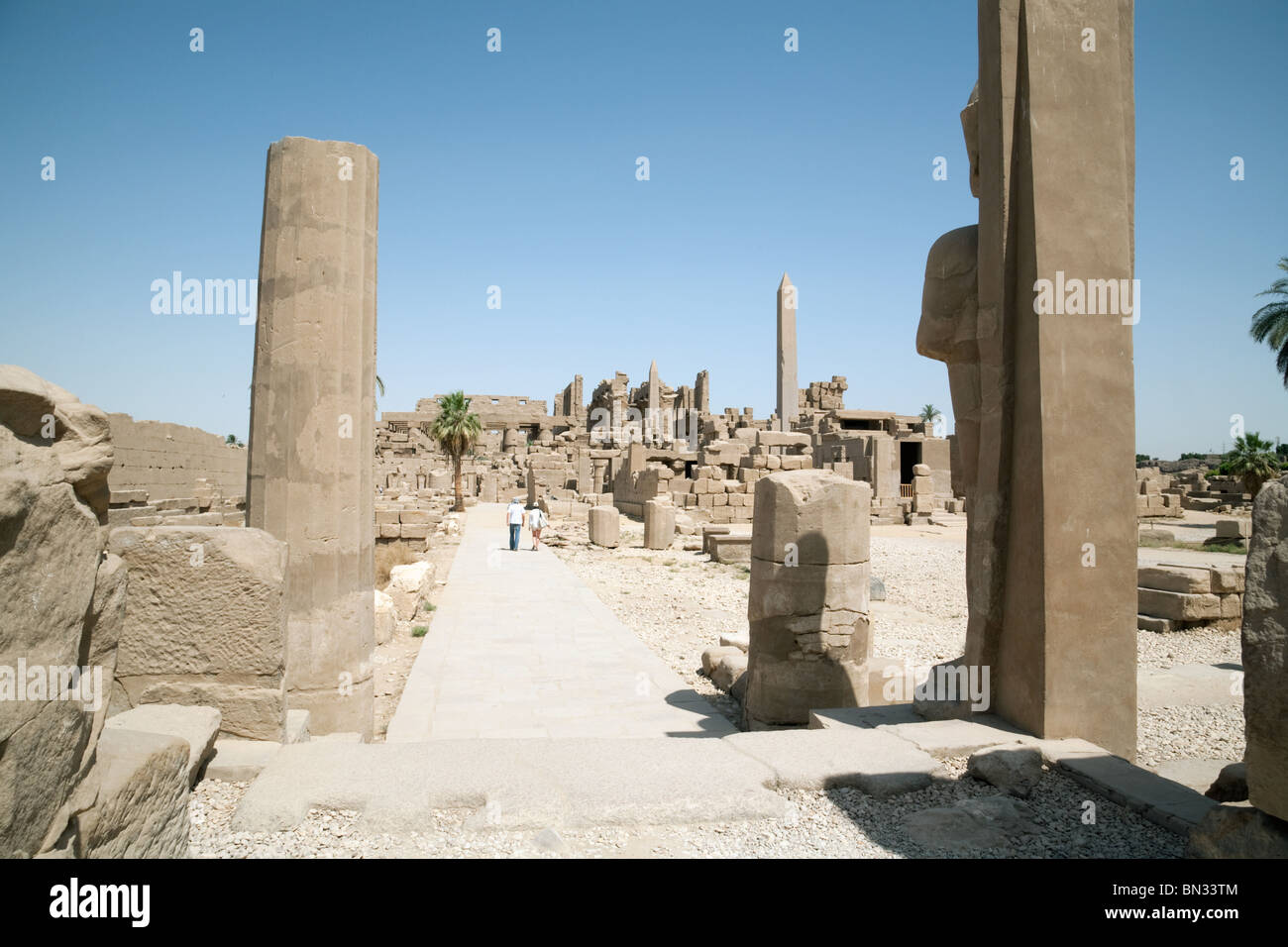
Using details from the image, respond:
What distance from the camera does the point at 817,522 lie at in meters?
6.37

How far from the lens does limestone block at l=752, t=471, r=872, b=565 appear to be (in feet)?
Answer: 20.9

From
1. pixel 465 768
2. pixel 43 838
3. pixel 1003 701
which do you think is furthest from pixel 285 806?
pixel 1003 701

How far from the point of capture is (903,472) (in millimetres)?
36406

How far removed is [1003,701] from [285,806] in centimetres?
367

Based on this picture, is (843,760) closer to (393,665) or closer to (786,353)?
(393,665)

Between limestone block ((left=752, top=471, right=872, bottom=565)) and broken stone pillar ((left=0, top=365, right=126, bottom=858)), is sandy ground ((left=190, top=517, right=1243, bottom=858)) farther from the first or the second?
limestone block ((left=752, top=471, right=872, bottom=565))

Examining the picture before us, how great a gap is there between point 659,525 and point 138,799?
→ 17280 mm

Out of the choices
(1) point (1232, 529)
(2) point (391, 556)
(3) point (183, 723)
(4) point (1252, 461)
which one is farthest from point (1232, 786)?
(4) point (1252, 461)

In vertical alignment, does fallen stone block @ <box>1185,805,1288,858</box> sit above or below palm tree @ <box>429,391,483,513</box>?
below

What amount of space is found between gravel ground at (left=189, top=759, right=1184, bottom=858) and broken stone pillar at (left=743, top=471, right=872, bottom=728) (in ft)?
9.49

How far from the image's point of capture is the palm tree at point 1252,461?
25453 mm

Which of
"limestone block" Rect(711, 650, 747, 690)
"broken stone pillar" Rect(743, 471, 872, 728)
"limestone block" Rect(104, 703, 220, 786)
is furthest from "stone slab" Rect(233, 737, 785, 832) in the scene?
"limestone block" Rect(711, 650, 747, 690)
